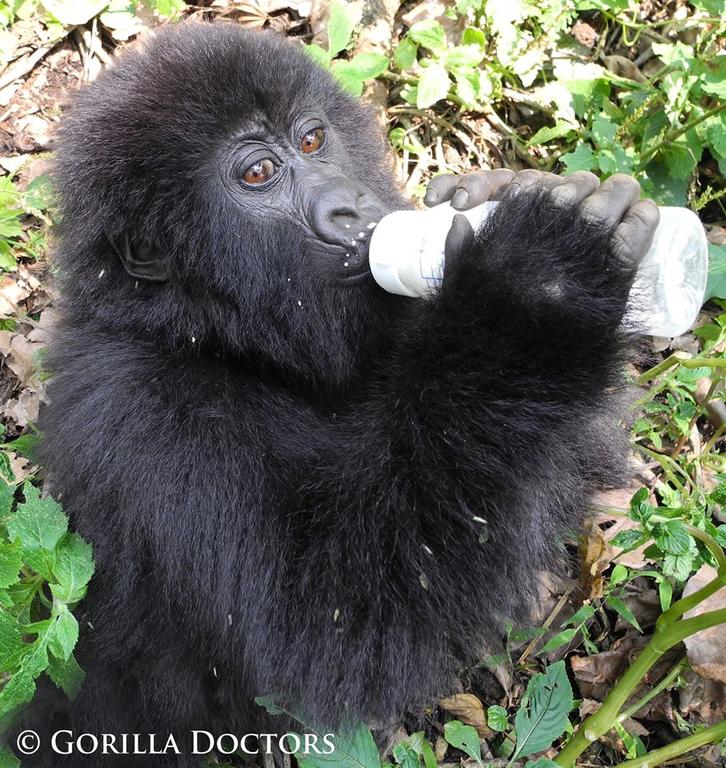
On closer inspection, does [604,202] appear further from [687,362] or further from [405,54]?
[405,54]

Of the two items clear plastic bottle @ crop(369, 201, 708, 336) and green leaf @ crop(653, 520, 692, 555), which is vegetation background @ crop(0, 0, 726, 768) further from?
clear plastic bottle @ crop(369, 201, 708, 336)

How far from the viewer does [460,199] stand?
2826mm

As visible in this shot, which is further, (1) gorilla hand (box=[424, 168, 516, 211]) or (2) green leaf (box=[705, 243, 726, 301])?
(2) green leaf (box=[705, 243, 726, 301])

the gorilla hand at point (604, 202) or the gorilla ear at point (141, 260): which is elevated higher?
the gorilla ear at point (141, 260)

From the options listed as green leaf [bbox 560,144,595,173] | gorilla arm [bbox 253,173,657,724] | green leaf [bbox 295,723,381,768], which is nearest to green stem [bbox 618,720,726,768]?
gorilla arm [bbox 253,173,657,724]

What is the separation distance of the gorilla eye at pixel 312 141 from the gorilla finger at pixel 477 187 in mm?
593

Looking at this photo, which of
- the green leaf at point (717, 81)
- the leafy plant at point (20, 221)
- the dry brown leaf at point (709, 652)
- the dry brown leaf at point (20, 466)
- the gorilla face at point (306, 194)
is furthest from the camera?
the leafy plant at point (20, 221)

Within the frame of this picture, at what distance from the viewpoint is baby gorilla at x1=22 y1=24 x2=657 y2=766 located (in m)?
2.57

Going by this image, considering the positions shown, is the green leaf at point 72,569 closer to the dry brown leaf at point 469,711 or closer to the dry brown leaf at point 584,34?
the dry brown leaf at point 469,711

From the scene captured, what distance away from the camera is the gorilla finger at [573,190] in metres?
2.62

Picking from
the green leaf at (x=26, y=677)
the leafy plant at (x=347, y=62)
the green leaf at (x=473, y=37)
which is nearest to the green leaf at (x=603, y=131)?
the green leaf at (x=473, y=37)

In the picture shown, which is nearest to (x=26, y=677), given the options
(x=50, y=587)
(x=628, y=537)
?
(x=50, y=587)

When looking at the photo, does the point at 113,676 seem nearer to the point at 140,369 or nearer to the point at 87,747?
the point at 87,747

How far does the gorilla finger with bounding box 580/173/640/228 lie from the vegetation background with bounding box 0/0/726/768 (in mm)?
793
